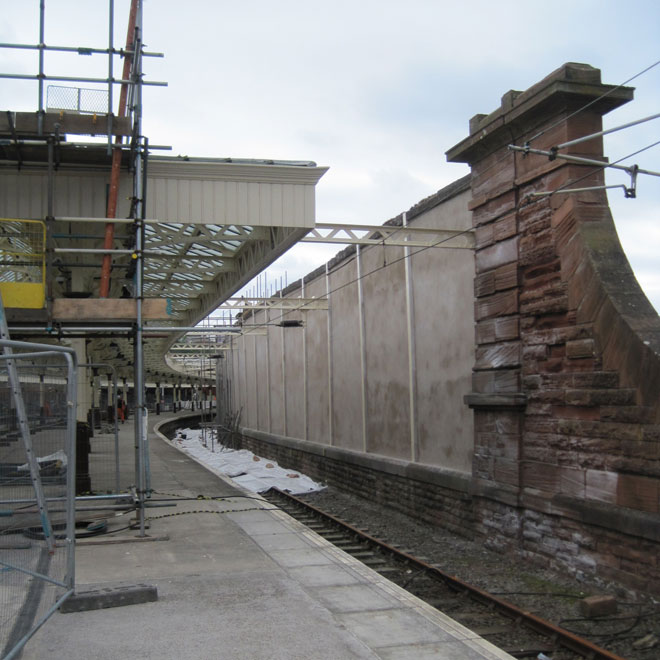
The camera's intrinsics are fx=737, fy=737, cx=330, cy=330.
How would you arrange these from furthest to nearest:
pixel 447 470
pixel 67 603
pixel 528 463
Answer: pixel 447 470 → pixel 528 463 → pixel 67 603

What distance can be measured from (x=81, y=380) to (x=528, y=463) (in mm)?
8954

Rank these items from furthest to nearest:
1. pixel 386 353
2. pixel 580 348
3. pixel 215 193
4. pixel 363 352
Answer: pixel 363 352
pixel 386 353
pixel 215 193
pixel 580 348

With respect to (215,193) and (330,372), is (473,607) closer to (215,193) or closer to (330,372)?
(215,193)

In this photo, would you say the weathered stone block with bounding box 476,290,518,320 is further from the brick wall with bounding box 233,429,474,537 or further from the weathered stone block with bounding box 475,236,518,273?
the brick wall with bounding box 233,429,474,537

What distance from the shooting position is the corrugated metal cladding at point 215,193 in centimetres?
1045

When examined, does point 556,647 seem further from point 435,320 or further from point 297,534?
point 435,320

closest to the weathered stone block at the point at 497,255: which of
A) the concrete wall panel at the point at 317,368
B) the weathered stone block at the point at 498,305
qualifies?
the weathered stone block at the point at 498,305

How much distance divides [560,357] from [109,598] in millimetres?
5783

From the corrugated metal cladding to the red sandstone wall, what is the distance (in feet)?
7.98

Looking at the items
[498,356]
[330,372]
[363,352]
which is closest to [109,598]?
[498,356]

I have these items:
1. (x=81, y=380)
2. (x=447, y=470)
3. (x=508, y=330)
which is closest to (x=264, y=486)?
(x=81, y=380)

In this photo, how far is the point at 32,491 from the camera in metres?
6.48

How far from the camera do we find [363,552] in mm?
10812

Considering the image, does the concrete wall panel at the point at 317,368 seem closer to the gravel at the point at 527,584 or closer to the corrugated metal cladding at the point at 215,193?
the gravel at the point at 527,584
